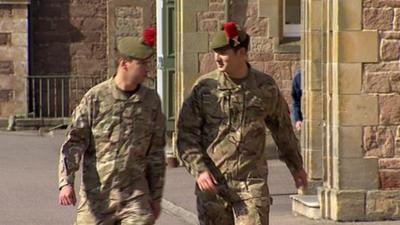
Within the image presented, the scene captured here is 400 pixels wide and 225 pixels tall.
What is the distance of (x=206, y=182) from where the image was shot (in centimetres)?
898

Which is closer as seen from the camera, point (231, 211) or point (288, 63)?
point (231, 211)

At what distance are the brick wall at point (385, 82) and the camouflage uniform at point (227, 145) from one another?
13.5 feet

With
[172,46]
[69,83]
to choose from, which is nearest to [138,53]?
[172,46]

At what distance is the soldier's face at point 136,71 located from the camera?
8938 mm

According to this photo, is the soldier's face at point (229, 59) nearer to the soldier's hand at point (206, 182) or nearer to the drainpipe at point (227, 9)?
the soldier's hand at point (206, 182)

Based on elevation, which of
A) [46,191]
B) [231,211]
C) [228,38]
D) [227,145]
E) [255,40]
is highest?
[228,38]

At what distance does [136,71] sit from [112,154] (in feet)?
1.78

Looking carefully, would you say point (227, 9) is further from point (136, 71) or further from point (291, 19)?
A: point (136, 71)

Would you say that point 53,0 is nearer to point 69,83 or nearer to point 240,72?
point 69,83

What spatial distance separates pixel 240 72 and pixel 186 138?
55 centimetres

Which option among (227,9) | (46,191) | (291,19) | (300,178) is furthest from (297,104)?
(300,178)

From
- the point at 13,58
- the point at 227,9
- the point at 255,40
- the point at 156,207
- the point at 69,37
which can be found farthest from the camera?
the point at 69,37

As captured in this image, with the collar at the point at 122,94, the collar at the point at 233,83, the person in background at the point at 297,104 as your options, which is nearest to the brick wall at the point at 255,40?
the person in background at the point at 297,104

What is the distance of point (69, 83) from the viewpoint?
29.0 meters
